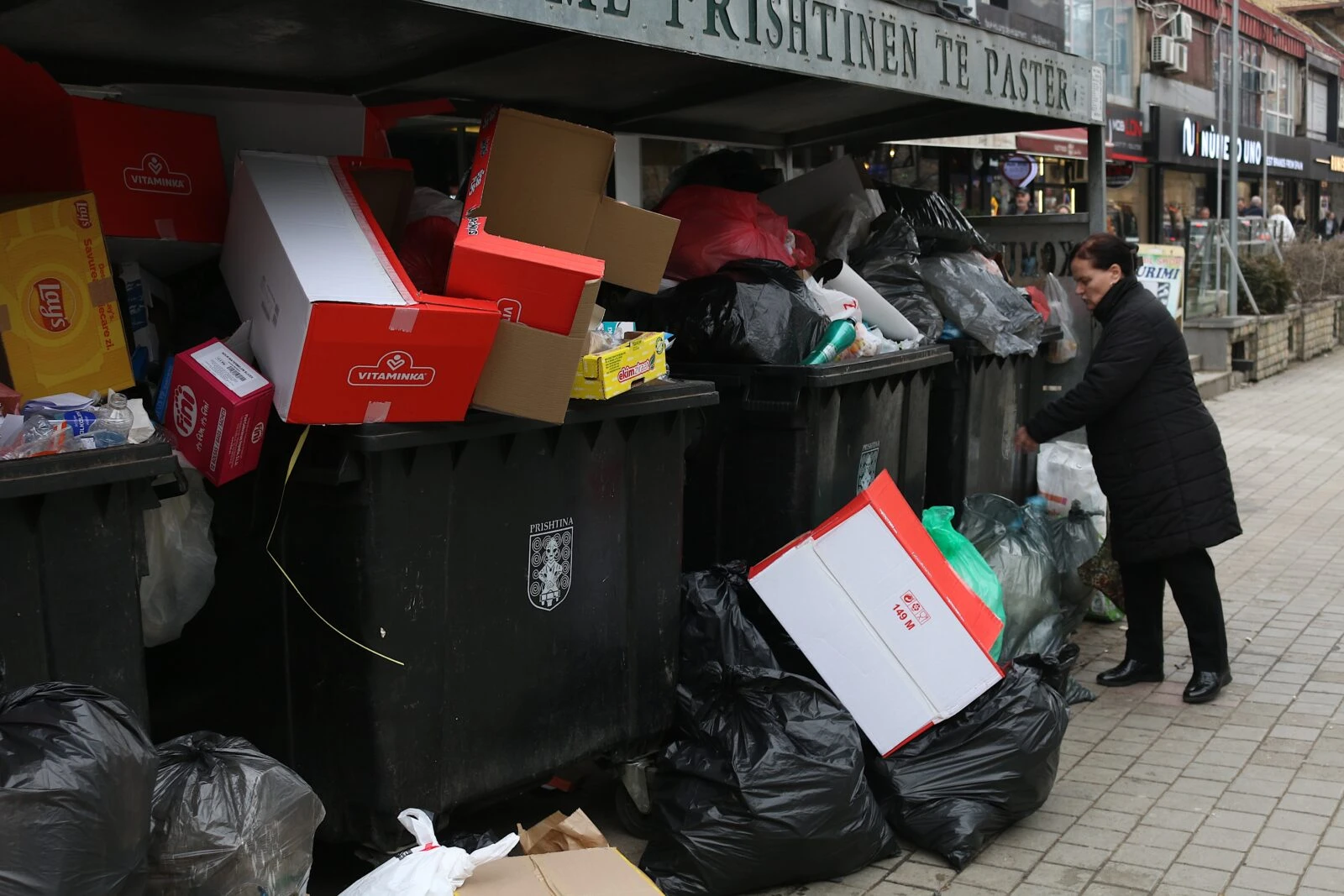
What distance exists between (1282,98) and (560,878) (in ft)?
109

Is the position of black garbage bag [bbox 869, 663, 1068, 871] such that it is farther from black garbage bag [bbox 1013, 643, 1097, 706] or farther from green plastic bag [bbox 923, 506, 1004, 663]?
green plastic bag [bbox 923, 506, 1004, 663]

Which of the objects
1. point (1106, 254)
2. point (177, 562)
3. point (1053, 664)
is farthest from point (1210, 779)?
point (177, 562)

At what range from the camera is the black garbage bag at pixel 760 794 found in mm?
3375

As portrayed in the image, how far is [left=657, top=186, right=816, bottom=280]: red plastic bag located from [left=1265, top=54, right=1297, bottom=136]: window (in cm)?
2815

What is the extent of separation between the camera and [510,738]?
133 inches

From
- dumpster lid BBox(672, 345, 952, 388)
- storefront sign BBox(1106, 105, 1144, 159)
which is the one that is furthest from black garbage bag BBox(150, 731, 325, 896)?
storefront sign BBox(1106, 105, 1144, 159)

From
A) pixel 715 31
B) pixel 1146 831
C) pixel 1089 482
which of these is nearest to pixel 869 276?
pixel 1089 482

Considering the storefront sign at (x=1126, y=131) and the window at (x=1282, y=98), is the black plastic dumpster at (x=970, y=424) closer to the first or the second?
the storefront sign at (x=1126, y=131)

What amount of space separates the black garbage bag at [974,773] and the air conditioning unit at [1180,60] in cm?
2147

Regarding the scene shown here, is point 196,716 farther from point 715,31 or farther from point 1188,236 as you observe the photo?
point 1188,236

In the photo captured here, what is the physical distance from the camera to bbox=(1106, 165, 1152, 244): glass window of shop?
21453 millimetres

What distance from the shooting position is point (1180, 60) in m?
23.1

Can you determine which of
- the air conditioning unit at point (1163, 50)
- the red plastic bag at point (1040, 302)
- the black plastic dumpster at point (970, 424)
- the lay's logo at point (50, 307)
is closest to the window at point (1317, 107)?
the air conditioning unit at point (1163, 50)

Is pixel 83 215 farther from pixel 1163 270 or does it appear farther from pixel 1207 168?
pixel 1207 168
